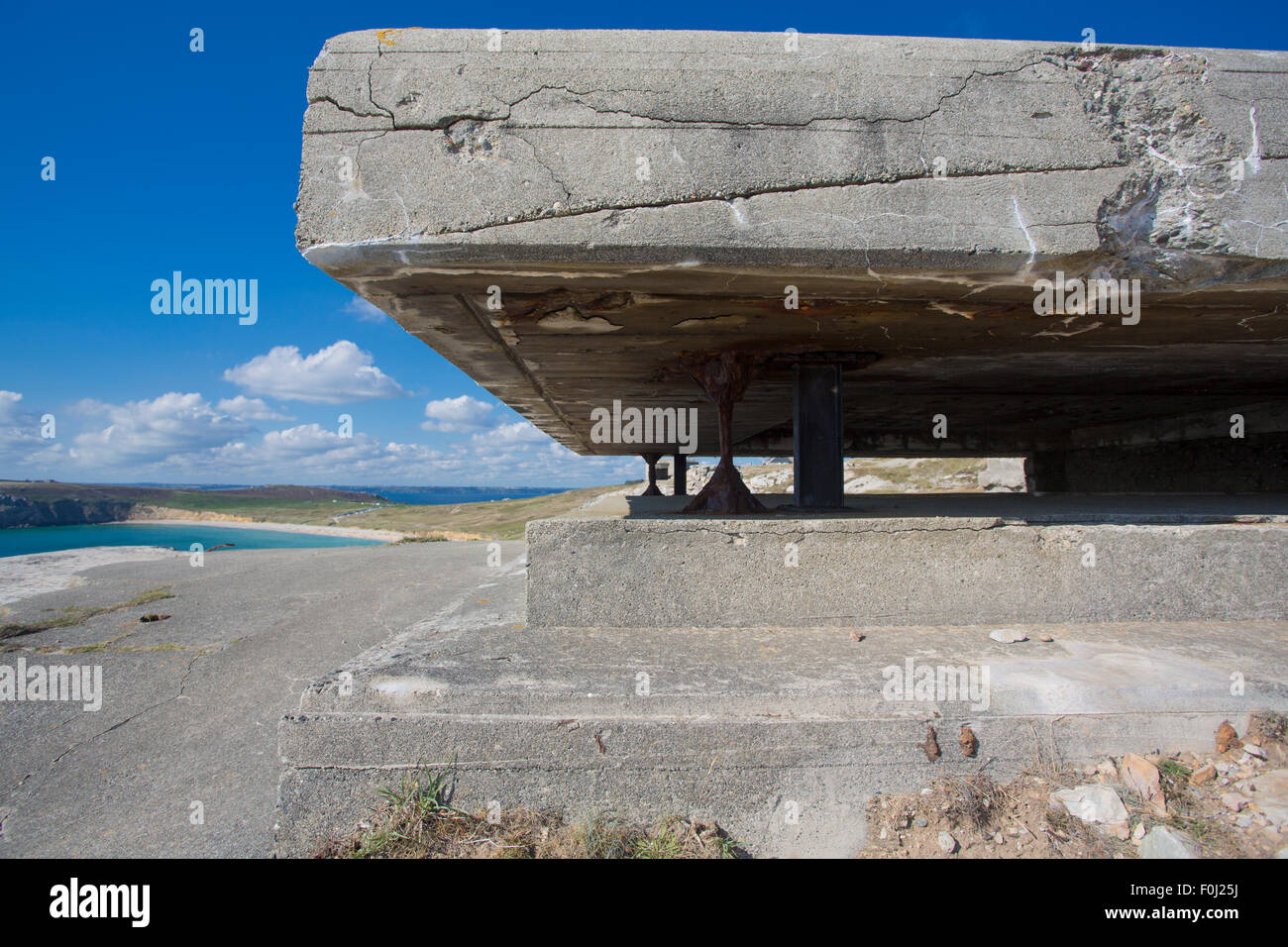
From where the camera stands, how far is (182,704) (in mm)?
4895

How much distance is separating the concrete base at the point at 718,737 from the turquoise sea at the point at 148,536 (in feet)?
86.5

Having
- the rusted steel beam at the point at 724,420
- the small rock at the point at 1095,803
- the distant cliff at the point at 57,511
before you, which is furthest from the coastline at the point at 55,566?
the distant cliff at the point at 57,511

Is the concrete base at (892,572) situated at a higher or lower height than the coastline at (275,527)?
higher

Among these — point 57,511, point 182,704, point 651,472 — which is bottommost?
point 182,704

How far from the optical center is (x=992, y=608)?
363cm

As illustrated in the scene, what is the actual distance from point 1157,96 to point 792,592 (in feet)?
10.7

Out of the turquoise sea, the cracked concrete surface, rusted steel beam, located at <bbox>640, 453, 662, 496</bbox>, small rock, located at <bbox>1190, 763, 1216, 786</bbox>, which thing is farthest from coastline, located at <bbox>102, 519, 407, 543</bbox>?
small rock, located at <bbox>1190, 763, 1216, 786</bbox>

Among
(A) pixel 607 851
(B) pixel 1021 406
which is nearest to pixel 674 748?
(A) pixel 607 851

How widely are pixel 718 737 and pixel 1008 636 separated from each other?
189 centimetres

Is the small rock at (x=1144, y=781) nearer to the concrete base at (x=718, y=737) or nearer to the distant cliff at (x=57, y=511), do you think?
the concrete base at (x=718, y=737)

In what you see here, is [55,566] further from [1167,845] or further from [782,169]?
[1167,845]

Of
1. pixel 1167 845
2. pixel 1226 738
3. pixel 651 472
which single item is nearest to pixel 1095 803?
pixel 1167 845

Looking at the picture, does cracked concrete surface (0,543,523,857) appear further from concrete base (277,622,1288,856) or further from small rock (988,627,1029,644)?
small rock (988,627,1029,644)

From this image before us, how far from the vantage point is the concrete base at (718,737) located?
256 centimetres
